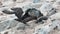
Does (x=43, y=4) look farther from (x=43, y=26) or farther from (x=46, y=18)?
(x=43, y=26)

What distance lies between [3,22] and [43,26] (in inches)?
14.9

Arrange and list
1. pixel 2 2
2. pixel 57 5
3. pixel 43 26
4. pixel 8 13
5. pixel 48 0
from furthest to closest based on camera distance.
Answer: pixel 2 2
pixel 48 0
pixel 57 5
pixel 8 13
pixel 43 26

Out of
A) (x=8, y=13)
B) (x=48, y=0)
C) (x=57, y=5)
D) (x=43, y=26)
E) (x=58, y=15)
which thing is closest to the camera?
(x=43, y=26)

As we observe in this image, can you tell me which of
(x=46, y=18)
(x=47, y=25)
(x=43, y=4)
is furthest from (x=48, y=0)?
(x=47, y=25)

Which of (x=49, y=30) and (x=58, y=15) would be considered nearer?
(x=49, y=30)

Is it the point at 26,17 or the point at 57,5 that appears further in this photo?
the point at 57,5

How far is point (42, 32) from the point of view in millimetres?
1447

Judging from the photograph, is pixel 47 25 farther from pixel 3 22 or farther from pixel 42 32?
pixel 3 22

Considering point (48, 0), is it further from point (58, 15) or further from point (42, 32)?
point (42, 32)

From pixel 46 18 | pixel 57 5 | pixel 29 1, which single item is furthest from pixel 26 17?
pixel 29 1

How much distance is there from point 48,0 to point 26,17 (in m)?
0.61

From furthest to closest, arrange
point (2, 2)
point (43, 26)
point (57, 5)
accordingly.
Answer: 1. point (2, 2)
2. point (57, 5)
3. point (43, 26)

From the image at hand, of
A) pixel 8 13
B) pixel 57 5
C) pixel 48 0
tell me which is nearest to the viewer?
pixel 8 13

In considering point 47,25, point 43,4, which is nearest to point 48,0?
point 43,4
